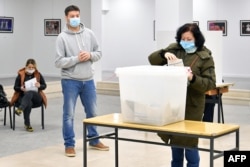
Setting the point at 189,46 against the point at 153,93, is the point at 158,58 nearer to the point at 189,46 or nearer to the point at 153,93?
the point at 189,46

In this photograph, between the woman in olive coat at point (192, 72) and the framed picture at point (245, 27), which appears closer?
the woman in olive coat at point (192, 72)

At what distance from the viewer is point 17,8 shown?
17375mm

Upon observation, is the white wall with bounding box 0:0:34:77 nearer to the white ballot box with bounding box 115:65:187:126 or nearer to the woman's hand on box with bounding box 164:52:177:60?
the woman's hand on box with bounding box 164:52:177:60

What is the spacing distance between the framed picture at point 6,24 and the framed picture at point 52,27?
1110 millimetres

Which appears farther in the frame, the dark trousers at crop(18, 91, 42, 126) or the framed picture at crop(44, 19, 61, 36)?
the framed picture at crop(44, 19, 61, 36)

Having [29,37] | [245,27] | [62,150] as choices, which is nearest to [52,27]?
[29,37]

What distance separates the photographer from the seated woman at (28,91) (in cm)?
861

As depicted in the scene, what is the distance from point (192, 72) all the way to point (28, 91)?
465cm

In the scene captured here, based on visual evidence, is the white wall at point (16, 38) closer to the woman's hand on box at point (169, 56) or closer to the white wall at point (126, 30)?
the white wall at point (126, 30)

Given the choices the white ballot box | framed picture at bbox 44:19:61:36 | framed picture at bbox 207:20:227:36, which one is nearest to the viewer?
the white ballot box

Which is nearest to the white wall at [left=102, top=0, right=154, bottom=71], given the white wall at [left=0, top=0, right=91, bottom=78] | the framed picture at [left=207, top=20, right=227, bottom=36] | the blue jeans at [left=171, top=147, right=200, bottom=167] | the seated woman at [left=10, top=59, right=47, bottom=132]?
the framed picture at [left=207, top=20, right=227, bottom=36]

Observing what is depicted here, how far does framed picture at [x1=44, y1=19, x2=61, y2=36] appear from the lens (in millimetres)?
17469

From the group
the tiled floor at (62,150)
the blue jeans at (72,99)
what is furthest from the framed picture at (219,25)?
the blue jeans at (72,99)

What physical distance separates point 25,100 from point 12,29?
9105mm
